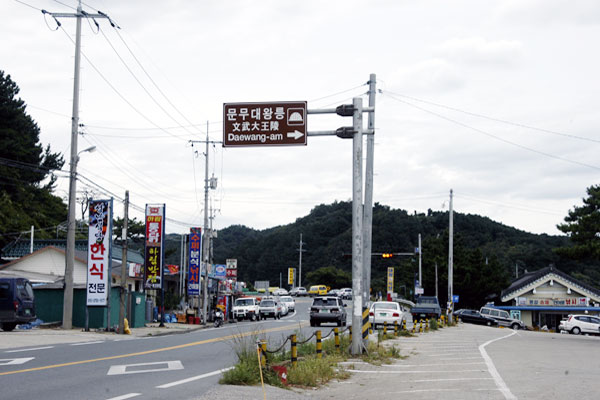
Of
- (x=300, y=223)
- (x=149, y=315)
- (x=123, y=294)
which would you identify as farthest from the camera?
(x=300, y=223)

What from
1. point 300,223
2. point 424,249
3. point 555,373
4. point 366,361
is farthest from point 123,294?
point 300,223

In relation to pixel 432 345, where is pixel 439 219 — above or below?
above

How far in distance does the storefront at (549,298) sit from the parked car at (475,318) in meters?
6.78

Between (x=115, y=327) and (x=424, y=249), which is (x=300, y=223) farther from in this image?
(x=115, y=327)

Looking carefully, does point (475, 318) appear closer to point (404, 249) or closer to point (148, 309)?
point (148, 309)

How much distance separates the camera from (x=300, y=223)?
140 meters

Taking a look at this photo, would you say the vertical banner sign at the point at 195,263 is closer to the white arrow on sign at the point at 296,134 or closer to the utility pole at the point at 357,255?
the utility pole at the point at 357,255

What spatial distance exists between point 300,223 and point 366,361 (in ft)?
399

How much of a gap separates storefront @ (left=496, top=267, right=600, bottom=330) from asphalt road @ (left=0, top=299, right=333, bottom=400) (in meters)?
47.3

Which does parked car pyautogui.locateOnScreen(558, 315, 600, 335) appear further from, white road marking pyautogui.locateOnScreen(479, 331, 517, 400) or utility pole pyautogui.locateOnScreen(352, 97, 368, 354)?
utility pole pyautogui.locateOnScreen(352, 97, 368, 354)

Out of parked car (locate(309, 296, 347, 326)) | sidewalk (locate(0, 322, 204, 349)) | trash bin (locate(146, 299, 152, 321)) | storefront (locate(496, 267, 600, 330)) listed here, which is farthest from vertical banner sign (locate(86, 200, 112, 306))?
storefront (locate(496, 267, 600, 330))

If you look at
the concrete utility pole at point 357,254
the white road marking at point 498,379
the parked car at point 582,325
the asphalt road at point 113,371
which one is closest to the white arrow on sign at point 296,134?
the concrete utility pole at point 357,254

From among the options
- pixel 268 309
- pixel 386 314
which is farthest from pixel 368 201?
pixel 268 309

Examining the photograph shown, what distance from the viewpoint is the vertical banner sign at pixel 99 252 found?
1259 inches
